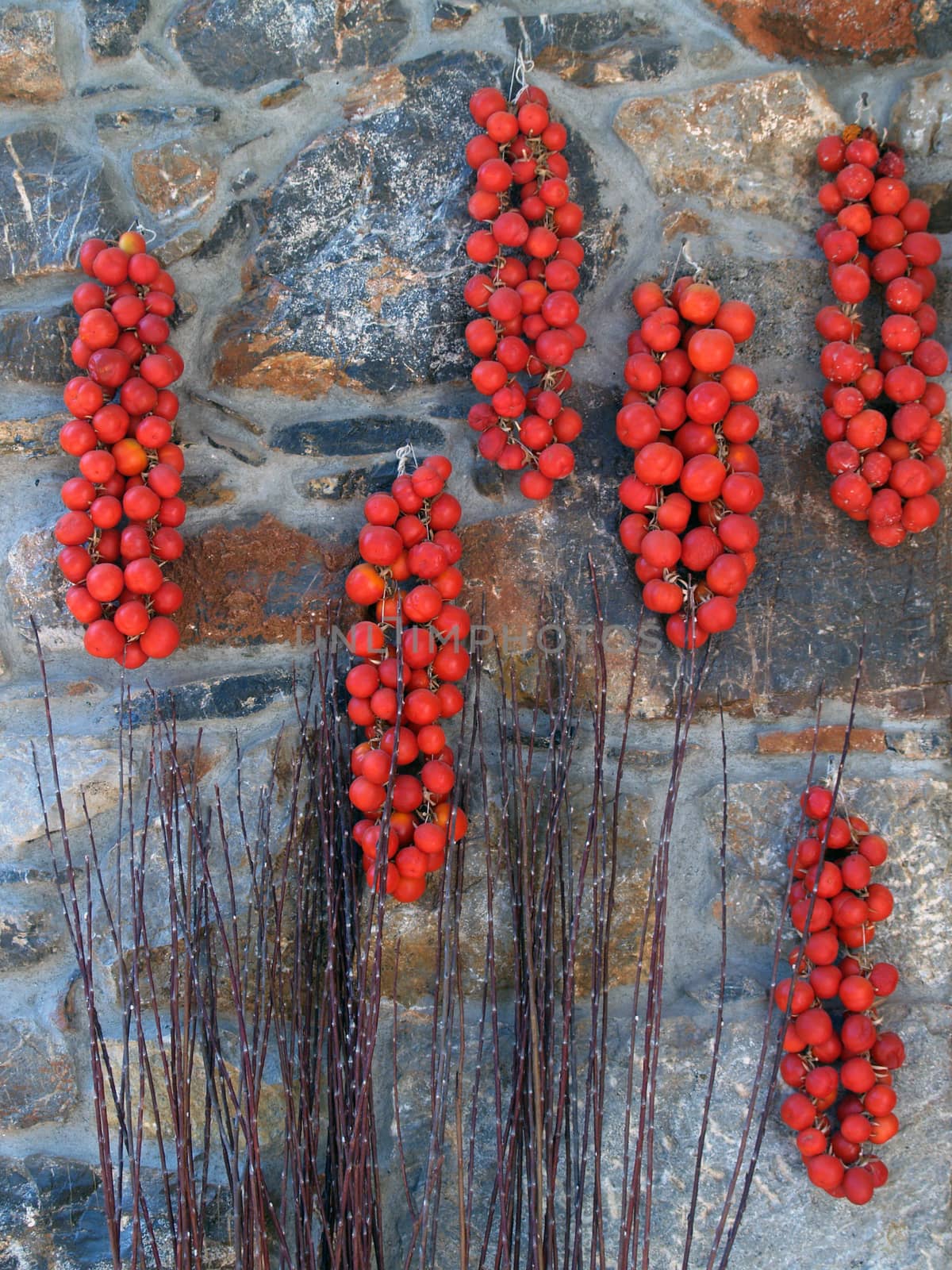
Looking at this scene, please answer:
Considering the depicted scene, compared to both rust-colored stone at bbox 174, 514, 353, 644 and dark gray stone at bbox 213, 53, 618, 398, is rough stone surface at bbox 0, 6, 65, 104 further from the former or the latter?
rust-colored stone at bbox 174, 514, 353, 644

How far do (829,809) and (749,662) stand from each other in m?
0.22

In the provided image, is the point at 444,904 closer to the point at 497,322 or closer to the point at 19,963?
the point at 19,963

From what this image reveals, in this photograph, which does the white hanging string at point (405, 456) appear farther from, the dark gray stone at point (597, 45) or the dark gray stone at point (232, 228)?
the dark gray stone at point (597, 45)

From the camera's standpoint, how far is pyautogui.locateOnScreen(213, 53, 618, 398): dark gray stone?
132 centimetres

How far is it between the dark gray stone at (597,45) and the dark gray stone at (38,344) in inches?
28.2

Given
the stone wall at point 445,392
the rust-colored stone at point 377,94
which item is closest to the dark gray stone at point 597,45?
the stone wall at point 445,392

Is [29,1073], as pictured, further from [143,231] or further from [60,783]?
[143,231]

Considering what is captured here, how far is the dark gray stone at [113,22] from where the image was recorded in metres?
1.32

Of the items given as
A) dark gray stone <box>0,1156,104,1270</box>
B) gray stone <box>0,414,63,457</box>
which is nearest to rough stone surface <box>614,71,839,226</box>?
gray stone <box>0,414,63,457</box>

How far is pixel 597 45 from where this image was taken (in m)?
1.32

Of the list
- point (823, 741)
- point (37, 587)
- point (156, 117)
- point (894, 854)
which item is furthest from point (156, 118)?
point (894, 854)

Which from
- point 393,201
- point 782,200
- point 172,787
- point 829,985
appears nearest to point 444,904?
point 172,787

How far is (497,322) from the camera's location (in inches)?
50.5

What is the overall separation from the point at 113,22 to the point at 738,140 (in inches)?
33.6
